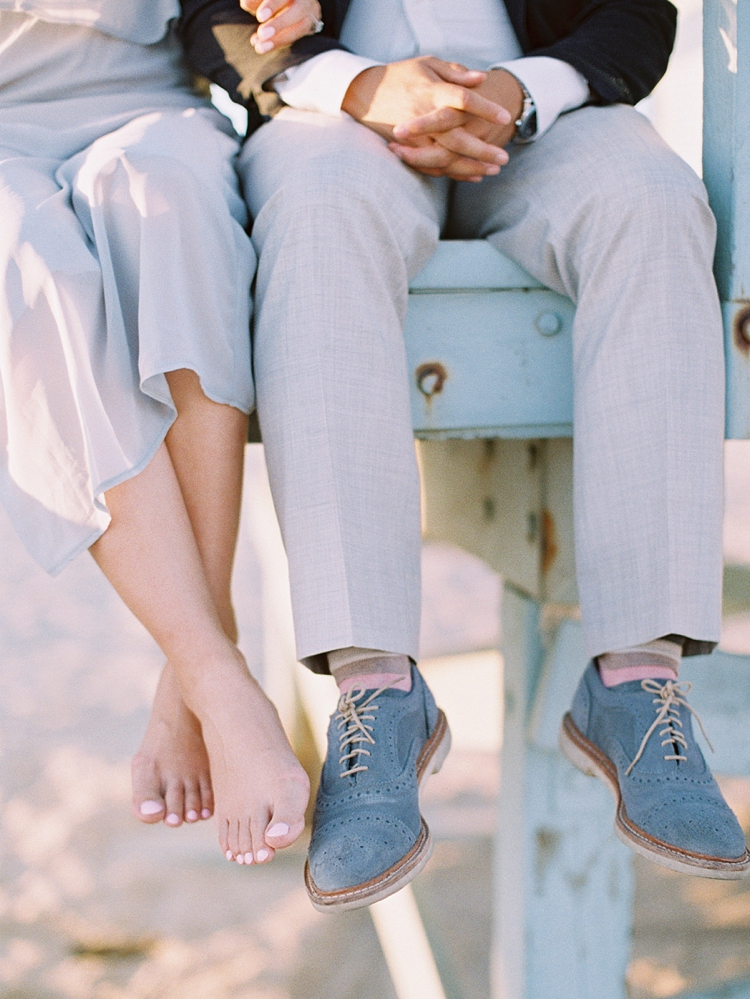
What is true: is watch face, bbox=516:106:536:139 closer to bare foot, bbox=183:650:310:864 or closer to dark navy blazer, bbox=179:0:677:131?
dark navy blazer, bbox=179:0:677:131

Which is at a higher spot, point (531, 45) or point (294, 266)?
point (531, 45)

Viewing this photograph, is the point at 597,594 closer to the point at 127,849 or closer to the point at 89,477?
the point at 89,477

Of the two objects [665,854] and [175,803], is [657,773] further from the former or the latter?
[175,803]

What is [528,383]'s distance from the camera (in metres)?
0.98

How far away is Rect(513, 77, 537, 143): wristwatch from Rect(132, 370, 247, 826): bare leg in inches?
16.5

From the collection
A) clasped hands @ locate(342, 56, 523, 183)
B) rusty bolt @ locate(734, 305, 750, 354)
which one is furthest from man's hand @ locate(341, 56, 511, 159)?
rusty bolt @ locate(734, 305, 750, 354)

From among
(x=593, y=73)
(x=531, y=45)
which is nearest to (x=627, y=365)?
(x=593, y=73)

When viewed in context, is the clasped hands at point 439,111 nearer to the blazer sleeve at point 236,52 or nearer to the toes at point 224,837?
the blazer sleeve at point 236,52

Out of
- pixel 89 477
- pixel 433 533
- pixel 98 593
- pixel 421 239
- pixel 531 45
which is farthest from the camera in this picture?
pixel 98 593

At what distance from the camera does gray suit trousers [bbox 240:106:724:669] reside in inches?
33.3

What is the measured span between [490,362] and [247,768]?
440mm

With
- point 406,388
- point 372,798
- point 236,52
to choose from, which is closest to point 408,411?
point 406,388

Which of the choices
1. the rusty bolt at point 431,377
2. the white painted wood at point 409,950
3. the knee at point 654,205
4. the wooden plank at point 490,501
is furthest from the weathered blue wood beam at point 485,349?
the white painted wood at point 409,950

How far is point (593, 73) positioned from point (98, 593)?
12.1 ft
